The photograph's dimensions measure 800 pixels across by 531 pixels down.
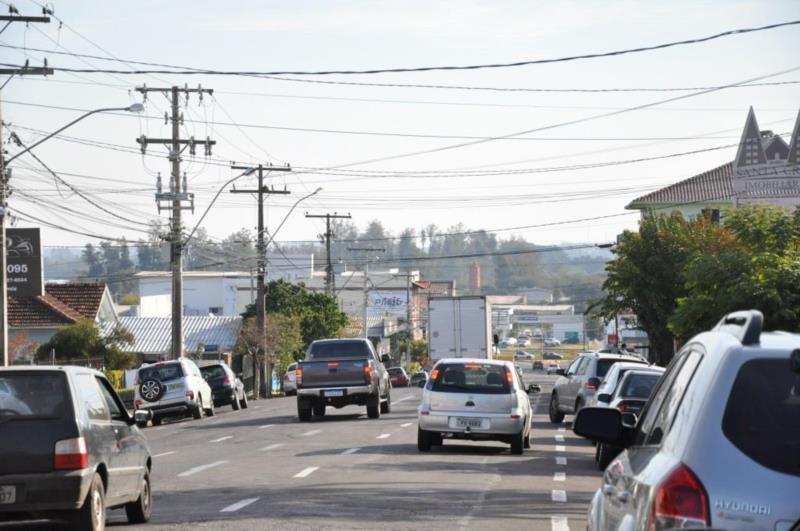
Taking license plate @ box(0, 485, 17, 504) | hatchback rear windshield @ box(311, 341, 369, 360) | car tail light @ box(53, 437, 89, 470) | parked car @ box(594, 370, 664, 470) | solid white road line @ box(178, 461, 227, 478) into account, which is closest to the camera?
license plate @ box(0, 485, 17, 504)

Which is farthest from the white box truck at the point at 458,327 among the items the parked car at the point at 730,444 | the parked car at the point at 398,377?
the parked car at the point at 730,444

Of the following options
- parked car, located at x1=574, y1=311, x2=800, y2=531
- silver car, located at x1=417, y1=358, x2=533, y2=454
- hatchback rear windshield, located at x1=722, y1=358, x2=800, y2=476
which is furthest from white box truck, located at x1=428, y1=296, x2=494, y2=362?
hatchback rear windshield, located at x1=722, y1=358, x2=800, y2=476

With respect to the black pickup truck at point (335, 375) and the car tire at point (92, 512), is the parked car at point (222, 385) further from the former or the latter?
the car tire at point (92, 512)

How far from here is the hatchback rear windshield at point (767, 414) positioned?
5.26 metres

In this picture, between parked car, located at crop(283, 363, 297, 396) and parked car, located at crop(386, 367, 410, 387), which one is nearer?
parked car, located at crop(283, 363, 297, 396)

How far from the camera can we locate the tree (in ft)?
178

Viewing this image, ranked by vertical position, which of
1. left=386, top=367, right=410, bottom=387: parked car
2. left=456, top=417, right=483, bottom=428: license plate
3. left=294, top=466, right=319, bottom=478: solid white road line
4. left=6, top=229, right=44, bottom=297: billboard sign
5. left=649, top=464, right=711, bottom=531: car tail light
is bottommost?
left=386, top=367, right=410, bottom=387: parked car

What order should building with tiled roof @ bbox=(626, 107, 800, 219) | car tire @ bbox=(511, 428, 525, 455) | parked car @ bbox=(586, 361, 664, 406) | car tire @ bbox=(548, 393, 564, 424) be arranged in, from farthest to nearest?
building with tiled roof @ bbox=(626, 107, 800, 219) → car tire @ bbox=(548, 393, 564, 424) → parked car @ bbox=(586, 361, 664, 406) → car tire @ bbox=(511, 428, 525, 455)

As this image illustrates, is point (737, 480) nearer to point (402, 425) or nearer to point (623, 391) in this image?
point (623, 391)

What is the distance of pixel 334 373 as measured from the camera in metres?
Answer: 34.7

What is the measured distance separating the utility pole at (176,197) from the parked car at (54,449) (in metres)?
37.0

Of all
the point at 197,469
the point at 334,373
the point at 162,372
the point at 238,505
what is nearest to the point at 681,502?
the point at 238,505

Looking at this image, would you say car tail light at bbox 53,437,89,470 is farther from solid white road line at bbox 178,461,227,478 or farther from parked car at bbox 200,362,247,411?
parked car at bbox 200,362,247,411

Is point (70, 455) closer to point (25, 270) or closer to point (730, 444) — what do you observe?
point (730, 444)
